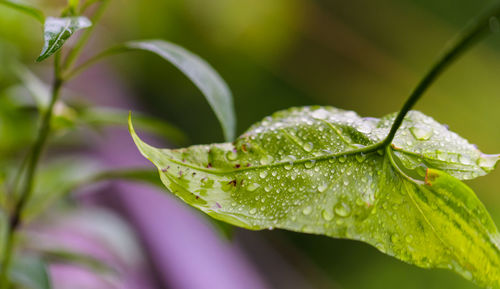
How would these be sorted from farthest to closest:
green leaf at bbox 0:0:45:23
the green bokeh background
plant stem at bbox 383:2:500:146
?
the green bokeh background, green leaf at bbox 0:0:45:23, plant stem at bbox 383:2:500:146

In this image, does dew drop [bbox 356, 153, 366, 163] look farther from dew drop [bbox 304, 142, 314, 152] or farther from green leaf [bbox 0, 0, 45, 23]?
green leaf [bbox 0, 0, 45, 23]

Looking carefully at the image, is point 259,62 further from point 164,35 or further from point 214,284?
point 214,284

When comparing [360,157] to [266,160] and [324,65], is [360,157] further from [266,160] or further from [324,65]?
[324,65]

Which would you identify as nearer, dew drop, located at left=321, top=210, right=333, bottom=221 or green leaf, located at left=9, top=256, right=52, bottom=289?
dew drop, located at left=321, top=210, right=333, bottom=221

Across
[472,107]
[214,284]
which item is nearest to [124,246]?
[214,284]

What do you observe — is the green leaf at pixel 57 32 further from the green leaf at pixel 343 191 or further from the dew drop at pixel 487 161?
the dew drop at pixel 487 161

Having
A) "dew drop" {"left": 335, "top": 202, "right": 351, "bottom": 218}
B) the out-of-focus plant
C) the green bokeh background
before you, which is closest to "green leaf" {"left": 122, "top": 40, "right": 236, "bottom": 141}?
the out-of-focus plant

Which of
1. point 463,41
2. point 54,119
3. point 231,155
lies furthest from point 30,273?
point 463,41
